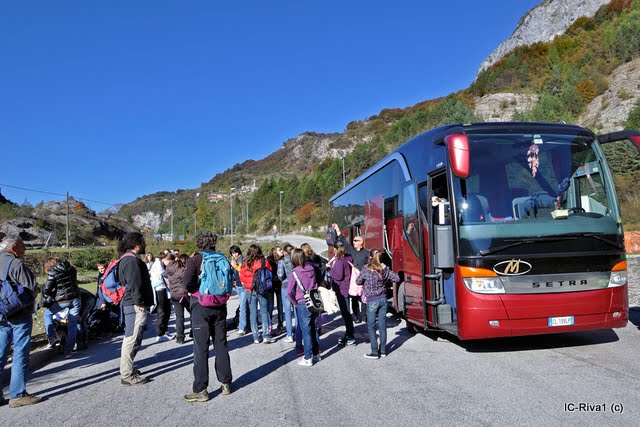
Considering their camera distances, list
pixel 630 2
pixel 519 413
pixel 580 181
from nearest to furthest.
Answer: pixel 519 413, pixel 580 181, pixel 630 2

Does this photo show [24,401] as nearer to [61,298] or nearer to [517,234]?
[61,298]

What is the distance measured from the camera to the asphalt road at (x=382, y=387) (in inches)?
179

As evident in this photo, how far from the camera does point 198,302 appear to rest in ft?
18.0

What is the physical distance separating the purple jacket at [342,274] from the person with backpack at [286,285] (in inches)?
35.6

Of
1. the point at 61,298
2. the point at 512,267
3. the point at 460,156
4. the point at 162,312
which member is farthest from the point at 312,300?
the point at 61,298

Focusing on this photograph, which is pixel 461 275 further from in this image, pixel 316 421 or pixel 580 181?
pixel 316 421

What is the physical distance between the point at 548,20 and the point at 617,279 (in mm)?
130046

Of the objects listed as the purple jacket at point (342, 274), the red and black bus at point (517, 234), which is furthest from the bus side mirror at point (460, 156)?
the purple jacket at point (342, 274)

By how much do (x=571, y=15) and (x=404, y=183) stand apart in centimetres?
12377

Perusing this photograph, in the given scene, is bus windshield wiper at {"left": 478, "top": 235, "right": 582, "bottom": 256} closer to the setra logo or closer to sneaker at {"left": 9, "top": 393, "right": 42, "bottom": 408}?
the setra logo

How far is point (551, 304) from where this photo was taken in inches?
245

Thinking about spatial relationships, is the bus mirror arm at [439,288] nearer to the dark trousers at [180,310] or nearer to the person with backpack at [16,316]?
the dark trousers at [180,310]

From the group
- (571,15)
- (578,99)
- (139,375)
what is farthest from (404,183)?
(571,15)

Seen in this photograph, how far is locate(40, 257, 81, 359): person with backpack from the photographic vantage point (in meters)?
7.98
